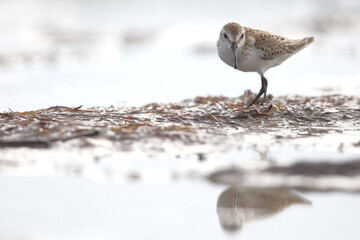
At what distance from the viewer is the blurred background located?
9633mm

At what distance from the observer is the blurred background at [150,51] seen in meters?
9.63

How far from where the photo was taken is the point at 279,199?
428 centimetres

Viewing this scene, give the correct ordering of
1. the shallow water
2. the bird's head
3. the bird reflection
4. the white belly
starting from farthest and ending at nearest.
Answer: the white belly
the bird's head
the bird reflection
the shallow water

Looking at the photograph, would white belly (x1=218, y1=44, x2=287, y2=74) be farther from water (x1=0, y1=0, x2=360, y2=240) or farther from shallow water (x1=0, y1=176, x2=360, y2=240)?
shallow water (x1=0, y1=176, x2=360, y2=240)

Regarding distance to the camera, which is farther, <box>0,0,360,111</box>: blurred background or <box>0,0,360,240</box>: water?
<box>0,0,360,111</box>: blurred background

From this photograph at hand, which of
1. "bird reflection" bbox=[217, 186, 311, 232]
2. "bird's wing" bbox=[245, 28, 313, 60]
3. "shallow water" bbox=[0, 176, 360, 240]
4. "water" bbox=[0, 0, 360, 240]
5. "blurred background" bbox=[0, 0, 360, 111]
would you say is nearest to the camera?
"shallow water" bbox=[0, 176, 360, 240]

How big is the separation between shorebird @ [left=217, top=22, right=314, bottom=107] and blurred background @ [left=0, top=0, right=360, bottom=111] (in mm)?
1614

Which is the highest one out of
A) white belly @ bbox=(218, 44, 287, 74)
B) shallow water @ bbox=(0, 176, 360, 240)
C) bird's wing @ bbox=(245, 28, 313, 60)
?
bird's wing @ bbox=(245, 28, 313, 60)

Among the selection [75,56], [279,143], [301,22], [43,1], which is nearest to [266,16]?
[301,22]

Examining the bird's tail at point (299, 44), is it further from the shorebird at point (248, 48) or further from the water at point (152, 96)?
the water at point (152, 96)

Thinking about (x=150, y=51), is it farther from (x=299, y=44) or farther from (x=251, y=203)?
(x=251, y=203)

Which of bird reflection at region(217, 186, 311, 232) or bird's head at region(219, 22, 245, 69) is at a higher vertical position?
bird's head at region(219, 22, 245, 69)

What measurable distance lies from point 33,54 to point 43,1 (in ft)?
23.5

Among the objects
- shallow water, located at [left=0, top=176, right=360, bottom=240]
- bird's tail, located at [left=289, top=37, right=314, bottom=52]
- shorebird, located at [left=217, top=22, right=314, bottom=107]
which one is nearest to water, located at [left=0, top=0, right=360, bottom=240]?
shallow water, located at [left=0, top=176, right=360, bottom=240]
